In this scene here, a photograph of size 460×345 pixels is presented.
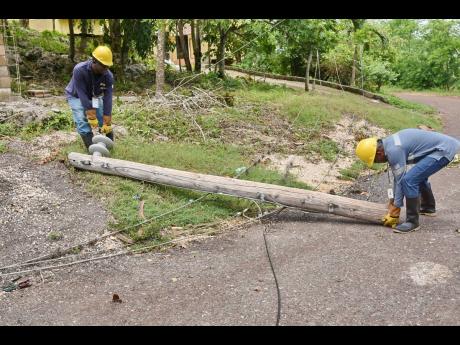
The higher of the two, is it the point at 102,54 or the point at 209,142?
the point at 102,54

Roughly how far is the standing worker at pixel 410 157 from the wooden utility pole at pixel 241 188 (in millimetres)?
433

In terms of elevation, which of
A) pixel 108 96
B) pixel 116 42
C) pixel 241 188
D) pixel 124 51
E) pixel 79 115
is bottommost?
pixel 241 188

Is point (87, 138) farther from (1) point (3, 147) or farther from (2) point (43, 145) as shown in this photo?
(1) point (3, 147)

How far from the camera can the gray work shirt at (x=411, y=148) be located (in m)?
5.93

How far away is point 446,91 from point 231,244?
2505cm

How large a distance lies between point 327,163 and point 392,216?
390 cm

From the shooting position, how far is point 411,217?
6137 mm

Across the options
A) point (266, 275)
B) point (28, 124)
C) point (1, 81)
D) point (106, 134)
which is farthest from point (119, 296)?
point (1, 81)

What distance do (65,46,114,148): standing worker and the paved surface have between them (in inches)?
110

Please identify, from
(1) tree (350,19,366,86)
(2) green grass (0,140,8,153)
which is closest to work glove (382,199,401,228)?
(2) green grass (0,140,8,153)

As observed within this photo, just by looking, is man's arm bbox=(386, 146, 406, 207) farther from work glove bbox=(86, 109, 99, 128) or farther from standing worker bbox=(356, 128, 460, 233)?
work glove bbox=(86, 109, 99, 128)

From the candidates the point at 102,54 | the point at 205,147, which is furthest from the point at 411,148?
the point at 205,147

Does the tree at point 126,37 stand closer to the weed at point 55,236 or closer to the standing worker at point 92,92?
the standing worker at point 92,92
